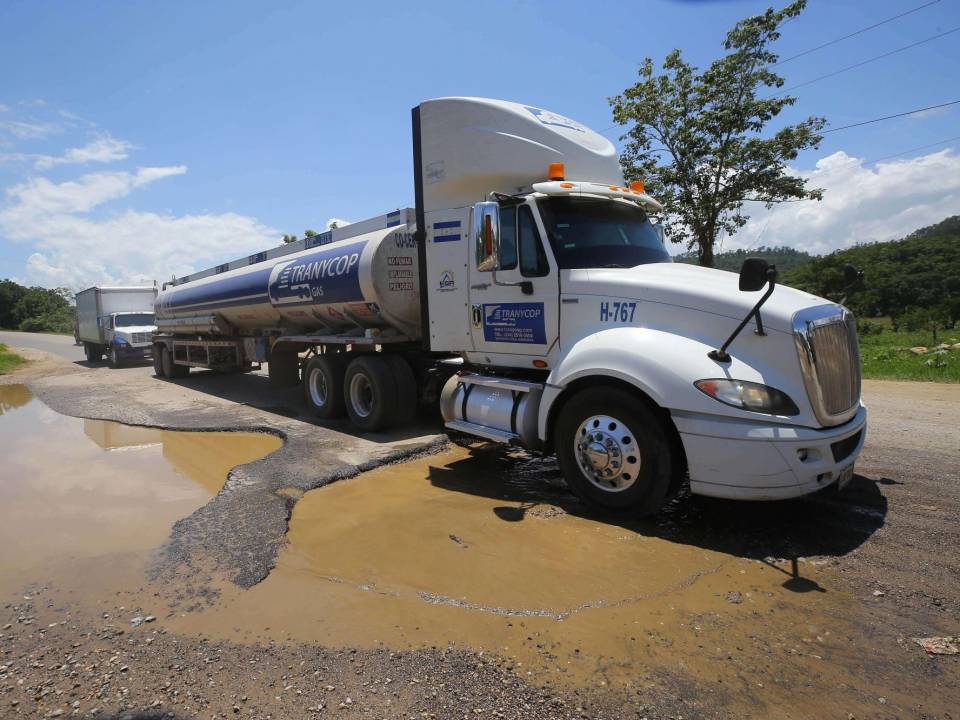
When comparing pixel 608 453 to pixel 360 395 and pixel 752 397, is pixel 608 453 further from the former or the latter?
pixel 360 395

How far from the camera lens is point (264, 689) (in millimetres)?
2562

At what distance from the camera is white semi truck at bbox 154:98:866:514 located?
12.5 feet

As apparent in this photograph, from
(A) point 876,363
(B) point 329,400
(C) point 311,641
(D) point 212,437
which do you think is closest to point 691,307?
(C) point 311,641

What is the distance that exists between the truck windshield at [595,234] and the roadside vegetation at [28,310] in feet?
267

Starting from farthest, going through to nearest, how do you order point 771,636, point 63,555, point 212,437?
1. point 212,437
2. point 63,555
3. point 771,636

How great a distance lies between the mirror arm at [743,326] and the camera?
12.3 ft

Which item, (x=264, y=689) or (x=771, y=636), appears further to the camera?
(x=771, y=636)

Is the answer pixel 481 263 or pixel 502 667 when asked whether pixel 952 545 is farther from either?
pixel 481 263

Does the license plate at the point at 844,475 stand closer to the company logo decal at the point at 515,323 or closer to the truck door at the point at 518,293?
the truck door at the point at 518,293

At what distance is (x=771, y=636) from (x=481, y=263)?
3.65 metres

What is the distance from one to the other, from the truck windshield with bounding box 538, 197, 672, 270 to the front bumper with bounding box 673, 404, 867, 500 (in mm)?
1876

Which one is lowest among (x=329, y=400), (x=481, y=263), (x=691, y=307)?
(x=329, y=400)

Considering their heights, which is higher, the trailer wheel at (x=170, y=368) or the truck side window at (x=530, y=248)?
the truck side window at (x=530, y=248)

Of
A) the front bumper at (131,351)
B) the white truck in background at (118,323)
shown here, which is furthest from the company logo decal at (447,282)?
the front bumper at (131,351)
